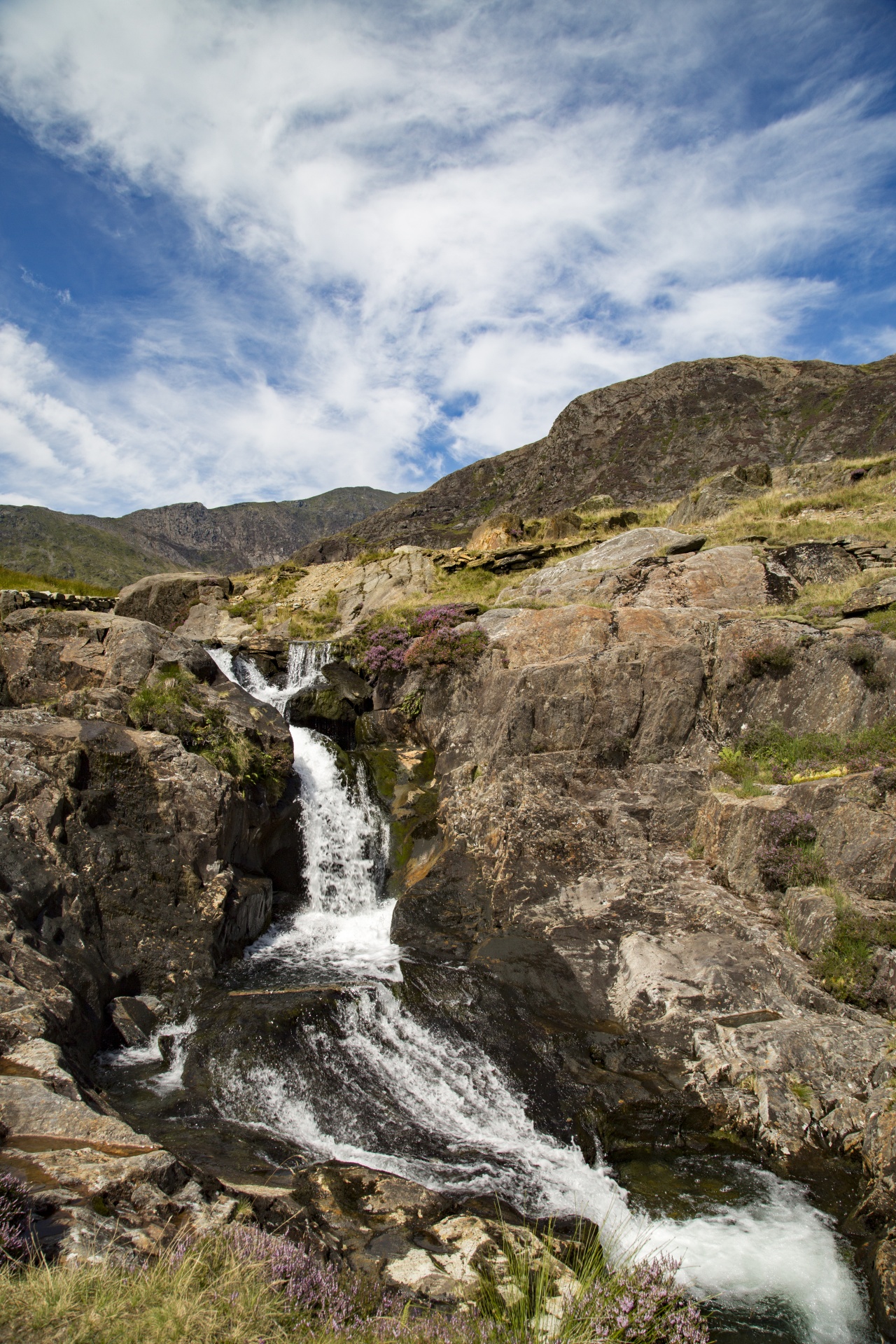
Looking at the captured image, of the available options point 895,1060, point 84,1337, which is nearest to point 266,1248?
point 84,1337

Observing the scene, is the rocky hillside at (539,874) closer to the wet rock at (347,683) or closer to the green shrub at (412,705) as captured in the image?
the green shrub at (412,705)

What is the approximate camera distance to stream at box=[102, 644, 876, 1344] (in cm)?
596

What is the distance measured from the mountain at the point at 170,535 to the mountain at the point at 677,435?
33369 mm

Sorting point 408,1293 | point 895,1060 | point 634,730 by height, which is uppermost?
point 634,730

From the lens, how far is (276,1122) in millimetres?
7711

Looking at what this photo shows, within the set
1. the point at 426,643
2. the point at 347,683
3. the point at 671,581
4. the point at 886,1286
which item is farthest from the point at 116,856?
the point at 671,581

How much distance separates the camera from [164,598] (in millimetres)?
31406

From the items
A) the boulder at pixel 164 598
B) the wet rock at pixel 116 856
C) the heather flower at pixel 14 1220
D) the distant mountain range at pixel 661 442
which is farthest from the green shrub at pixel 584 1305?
the distant mountain range at pixel 661 442

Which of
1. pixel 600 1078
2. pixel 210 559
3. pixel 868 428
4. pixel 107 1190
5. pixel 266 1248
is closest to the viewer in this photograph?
pixel 266 1248

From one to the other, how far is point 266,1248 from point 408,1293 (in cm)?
127

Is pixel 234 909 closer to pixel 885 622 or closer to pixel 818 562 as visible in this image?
pixel 885 622

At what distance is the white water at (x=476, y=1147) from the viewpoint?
5.95 meters

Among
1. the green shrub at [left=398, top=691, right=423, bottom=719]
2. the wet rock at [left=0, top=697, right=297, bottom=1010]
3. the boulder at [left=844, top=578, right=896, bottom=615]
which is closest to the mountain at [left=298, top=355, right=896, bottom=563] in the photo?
the green shrub at [left=398, top=691, right=423, bottom=719]

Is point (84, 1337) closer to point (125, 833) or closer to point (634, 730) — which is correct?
point (125, 833)
